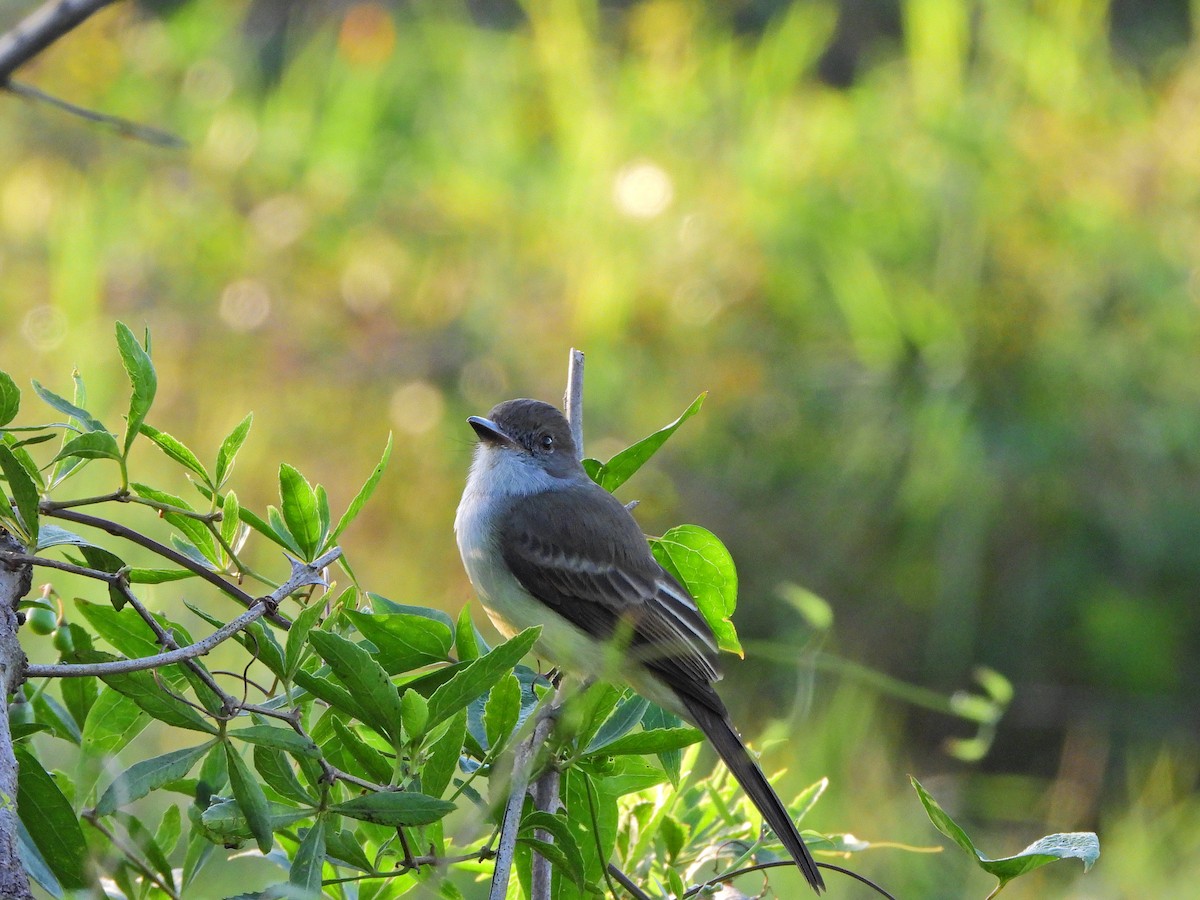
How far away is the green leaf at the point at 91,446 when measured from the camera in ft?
3.71

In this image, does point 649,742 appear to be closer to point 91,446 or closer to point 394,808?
point 394,808

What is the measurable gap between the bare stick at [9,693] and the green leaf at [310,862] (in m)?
0.22

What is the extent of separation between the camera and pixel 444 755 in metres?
1.13

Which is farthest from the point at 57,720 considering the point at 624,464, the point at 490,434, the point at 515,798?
the point at 490,434

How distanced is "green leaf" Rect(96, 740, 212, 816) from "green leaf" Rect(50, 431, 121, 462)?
0.27 meters

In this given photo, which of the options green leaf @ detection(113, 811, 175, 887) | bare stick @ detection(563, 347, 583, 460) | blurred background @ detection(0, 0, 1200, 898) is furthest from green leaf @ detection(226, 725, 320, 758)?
blurred background @ detection(0, 0, 1200, 898)

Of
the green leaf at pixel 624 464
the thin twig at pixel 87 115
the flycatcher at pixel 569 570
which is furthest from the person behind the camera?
the flycatcher at pixel 569 570

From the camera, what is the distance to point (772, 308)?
19.0 ft

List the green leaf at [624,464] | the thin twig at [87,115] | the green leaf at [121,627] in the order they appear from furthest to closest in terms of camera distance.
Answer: the thin twig at [87,115]
the green leaf at [624,464]
the green leaf at [121,627]

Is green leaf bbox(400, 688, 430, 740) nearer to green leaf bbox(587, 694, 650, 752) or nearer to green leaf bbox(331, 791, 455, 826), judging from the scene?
green leaf bbox(331, 791, 455, 826)

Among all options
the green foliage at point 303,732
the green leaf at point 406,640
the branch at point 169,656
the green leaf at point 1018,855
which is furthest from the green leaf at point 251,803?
the green leaf at point 1018,855

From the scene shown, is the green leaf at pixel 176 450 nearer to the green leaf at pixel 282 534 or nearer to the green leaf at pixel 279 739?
the green leaf at pixel 282 534

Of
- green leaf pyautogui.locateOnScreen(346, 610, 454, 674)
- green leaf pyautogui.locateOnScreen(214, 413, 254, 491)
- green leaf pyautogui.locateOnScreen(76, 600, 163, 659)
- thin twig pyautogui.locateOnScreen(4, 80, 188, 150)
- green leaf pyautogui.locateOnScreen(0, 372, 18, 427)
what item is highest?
thin twig pyautogui.locateOnScreen(4, 80, 188, 150)

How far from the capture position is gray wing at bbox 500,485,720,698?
2.43m
